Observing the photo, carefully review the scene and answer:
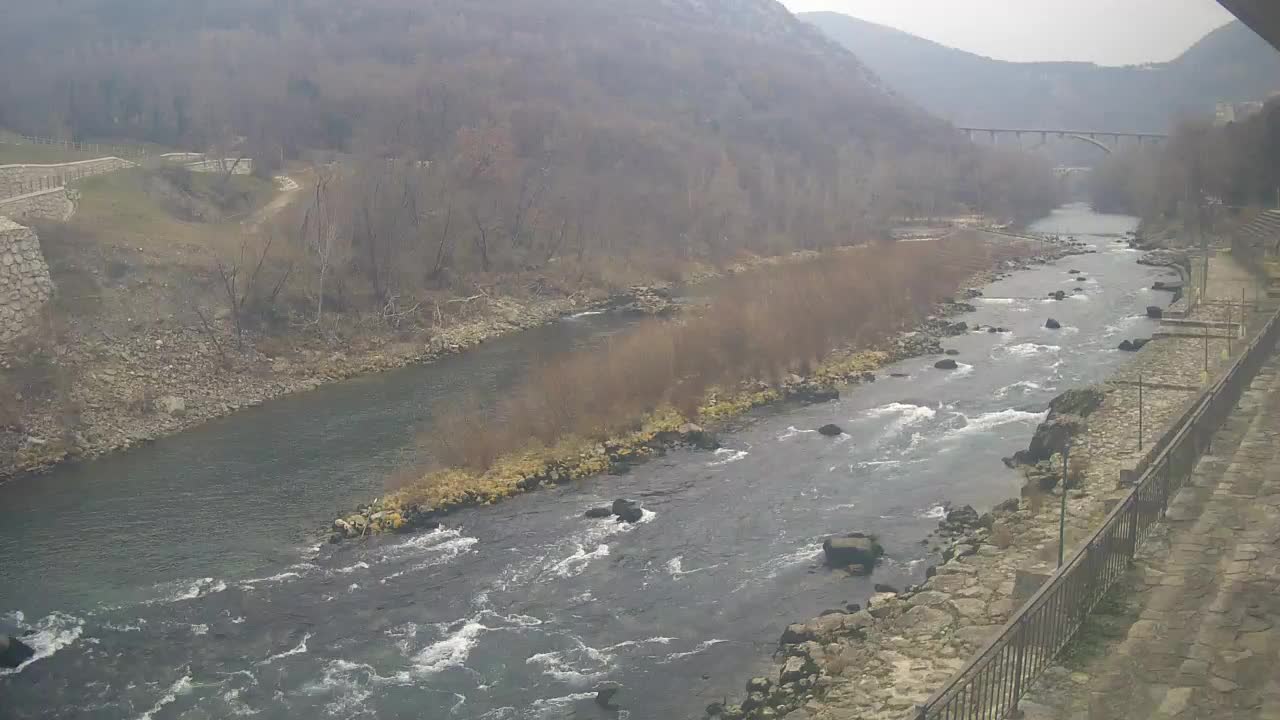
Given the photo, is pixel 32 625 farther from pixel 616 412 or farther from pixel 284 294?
pixel 284 294

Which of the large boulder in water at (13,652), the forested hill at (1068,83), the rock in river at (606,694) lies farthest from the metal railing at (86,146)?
the forested hill at (1068,83)

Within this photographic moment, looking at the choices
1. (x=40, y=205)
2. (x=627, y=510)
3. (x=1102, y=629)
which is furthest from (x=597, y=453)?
(x=40, y=205)

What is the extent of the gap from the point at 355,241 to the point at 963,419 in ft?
65.9

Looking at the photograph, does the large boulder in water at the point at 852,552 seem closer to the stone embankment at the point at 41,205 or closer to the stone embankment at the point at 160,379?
the stone embankment at the point at 160,379

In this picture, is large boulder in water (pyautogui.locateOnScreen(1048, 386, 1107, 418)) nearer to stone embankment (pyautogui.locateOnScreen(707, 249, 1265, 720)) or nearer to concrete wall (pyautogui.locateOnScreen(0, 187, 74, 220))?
stone embankment (pyautogui.locateOnScreen(707, 249, 1265, 720))

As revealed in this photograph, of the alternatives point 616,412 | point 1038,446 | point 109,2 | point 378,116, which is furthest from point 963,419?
point 109,2

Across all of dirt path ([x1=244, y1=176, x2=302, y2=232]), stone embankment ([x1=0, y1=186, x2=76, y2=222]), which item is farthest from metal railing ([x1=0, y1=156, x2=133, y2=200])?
dirt path ([x1=244, y1=176, x2=302, y2=232])

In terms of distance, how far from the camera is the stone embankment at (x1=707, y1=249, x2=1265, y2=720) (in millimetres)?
9266

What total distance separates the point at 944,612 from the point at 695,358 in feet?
Result: 38.4

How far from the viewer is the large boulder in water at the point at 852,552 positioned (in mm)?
12602

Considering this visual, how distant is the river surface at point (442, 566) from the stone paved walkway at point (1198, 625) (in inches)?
158

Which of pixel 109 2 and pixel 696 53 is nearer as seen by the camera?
pixel 109 2

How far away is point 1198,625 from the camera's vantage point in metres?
6.91

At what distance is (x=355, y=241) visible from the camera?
3147 centimetres
